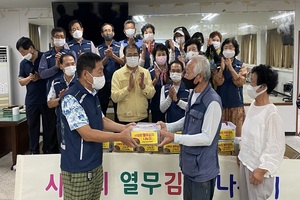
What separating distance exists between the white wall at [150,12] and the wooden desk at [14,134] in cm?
153

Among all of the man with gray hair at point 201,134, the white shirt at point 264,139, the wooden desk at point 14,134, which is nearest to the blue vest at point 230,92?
the white shirt at point 264,139

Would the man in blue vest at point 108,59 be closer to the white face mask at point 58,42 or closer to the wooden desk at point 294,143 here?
the white face mask at point 58,42

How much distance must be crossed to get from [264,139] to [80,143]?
1.11m

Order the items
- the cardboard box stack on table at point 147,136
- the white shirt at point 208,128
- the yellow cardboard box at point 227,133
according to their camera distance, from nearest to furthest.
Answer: the white shirt at point 208,128 < the cardboard box stack on table at point 147,136 < the yellow cardboard box at point 227,133

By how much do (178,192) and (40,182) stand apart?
1.14 meters

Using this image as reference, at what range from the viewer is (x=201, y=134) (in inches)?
71.1

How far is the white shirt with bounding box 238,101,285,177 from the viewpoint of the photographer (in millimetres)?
1823

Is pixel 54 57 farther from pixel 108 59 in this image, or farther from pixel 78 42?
pixel 108 59

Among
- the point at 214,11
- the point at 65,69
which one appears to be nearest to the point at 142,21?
the point at 214,11

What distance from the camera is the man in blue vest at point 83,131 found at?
70.8 inches

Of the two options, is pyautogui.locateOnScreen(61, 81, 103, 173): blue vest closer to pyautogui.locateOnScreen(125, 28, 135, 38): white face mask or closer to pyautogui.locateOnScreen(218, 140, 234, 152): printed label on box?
pyautogui.locateOnScreen(218, 140, 234, 152): printed label on box

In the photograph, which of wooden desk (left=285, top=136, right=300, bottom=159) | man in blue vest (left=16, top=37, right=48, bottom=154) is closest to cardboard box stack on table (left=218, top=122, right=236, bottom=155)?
man in blue vest (left=16, top=37, right=48, bottom=154)

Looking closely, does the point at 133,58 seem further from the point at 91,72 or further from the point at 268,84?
the point at 268,84

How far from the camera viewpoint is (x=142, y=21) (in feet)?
18.7
